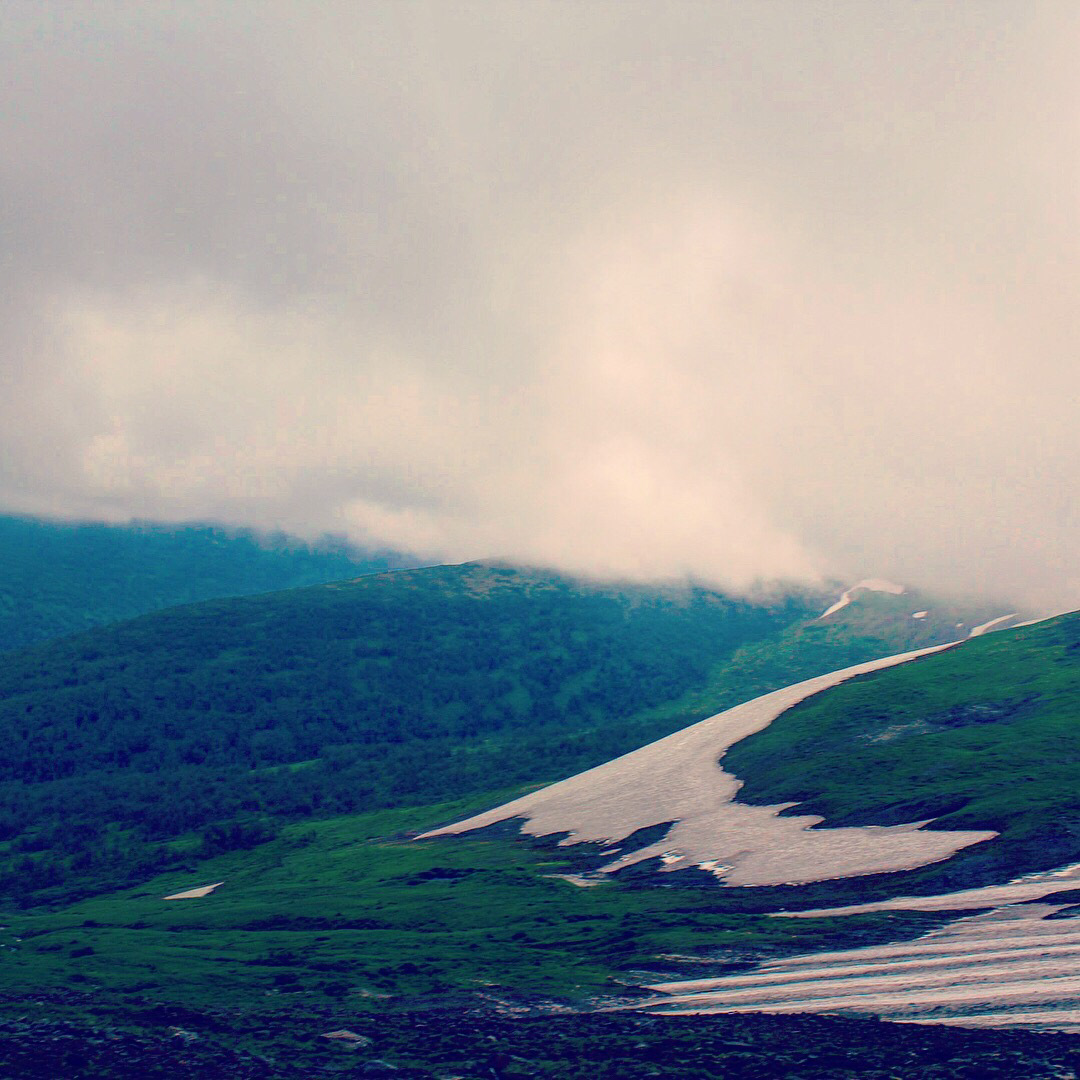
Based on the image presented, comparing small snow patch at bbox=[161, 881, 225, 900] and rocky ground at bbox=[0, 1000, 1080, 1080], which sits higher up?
rocky ground at bbox=[0, 1000, 1080, 1080]

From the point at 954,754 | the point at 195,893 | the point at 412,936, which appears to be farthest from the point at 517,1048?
the point at 195,893

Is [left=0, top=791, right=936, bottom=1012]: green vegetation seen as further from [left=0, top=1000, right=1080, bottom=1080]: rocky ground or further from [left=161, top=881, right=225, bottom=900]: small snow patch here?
[left=161, top=881, right=225, bottom=900]: small snow patch

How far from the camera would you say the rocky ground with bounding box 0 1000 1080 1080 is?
41.1 metres

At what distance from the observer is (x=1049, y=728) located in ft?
407

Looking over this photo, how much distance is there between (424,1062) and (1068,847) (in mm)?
59438

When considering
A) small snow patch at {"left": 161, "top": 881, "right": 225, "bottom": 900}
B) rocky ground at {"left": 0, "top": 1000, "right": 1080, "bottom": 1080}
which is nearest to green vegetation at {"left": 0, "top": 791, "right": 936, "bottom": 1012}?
rocky ground at {"left": 0, "top": 1000, "right": 1080, "bottom": 1080}

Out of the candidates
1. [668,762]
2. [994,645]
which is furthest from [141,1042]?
[994,645]

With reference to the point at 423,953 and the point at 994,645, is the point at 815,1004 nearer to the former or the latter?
the point at 423,953

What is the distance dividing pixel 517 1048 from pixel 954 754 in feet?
294

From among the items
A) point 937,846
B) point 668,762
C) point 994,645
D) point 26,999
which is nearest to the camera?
point 26,999

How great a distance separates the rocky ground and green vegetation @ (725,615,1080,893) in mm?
35571

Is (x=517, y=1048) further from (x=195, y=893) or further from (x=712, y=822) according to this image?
(x=195, y=893)

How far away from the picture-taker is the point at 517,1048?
49.0 metres

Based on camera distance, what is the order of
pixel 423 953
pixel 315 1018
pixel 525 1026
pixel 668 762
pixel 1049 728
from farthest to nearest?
pixel 668 762, pixel 1049 728, pixel 423 953, pixel 315 1018, pixel 525 1026
